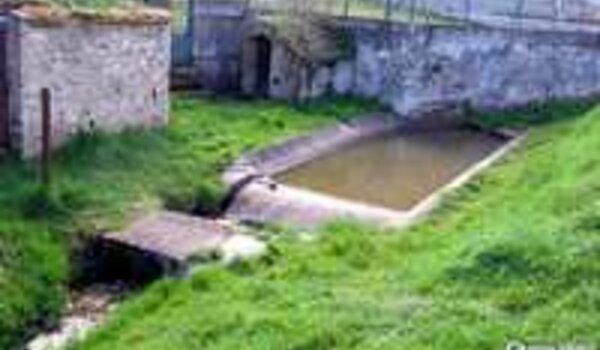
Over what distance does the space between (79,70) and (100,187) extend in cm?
205

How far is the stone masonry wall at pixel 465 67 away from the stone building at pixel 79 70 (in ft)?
20.4

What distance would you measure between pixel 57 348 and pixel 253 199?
5390mm

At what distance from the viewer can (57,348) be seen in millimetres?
13461

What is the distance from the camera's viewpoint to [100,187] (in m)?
17.3

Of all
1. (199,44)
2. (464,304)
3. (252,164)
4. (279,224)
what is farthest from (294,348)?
(199,44)

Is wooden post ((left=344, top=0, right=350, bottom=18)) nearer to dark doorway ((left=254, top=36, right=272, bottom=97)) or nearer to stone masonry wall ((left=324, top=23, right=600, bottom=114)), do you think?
stone masonry wall ((left=324, top=23, right=600, bottom=114))

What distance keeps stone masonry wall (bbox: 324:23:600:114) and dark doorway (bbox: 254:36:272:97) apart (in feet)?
4.61

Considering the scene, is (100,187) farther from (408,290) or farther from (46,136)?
(408,290)

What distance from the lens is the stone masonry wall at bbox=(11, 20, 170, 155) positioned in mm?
17500

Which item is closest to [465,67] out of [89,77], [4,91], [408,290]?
[89,77]

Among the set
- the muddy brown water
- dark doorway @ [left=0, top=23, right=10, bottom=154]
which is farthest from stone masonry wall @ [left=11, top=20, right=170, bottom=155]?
the muddy brown water

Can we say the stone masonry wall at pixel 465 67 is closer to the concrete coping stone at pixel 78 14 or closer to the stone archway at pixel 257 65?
the stone archway at pixel 257 65

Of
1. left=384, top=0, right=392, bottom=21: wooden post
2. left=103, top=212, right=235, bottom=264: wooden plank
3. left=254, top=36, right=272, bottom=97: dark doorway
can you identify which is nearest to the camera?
left=103, top=212, right=235, bottom=264: wooden plank

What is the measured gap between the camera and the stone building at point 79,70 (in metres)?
17.5
